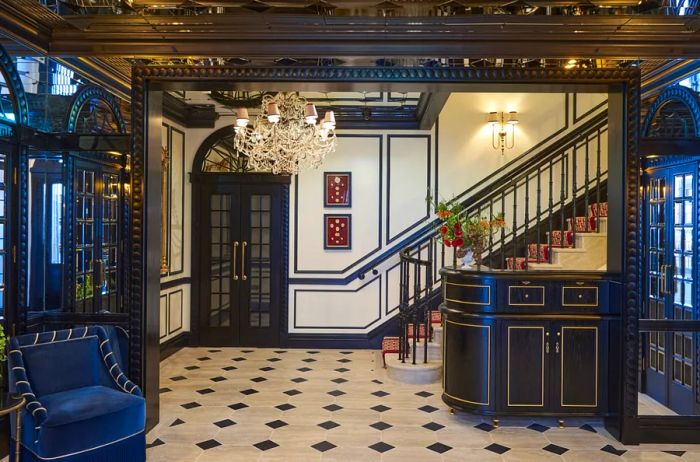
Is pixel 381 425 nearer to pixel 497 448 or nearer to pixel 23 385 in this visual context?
pixel 497 448

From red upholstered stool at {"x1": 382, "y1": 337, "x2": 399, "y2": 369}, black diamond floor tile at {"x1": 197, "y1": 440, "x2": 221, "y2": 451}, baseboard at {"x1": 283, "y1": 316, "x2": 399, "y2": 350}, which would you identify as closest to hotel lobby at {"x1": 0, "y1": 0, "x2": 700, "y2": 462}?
black diamond floor tile at {"x1": 197, "y1": 440, "x2": 221, "y2": 451}

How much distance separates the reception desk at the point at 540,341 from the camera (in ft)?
15.2

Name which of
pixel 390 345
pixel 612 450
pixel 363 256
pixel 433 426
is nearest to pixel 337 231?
pixel 363 256

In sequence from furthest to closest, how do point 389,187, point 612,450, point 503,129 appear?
point 389,187 < point 503,129 < point 612,450

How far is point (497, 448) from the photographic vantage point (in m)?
4.25

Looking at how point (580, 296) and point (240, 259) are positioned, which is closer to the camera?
point (580, 296)

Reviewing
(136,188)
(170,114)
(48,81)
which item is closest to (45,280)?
(136,188)

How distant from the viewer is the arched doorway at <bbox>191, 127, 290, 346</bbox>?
789 centimetres

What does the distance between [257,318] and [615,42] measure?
225 inches

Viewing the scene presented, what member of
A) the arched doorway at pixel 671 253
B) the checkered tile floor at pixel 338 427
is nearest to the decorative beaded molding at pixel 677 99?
the arched doorway at pixel 671 253

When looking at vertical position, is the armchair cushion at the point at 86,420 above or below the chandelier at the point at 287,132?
below

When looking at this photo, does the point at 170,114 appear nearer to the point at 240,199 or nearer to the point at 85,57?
the point at 240,199

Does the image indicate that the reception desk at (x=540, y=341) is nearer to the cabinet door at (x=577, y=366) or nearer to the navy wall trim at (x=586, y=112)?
the cabinet door at (x=577, y=366)

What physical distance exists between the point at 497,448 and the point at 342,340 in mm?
3792
